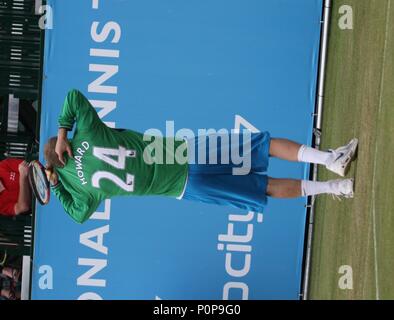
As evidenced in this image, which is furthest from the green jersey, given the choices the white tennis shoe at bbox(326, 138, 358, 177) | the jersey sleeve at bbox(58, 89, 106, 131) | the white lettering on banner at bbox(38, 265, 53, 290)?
the white lettering on banner at bbox(38, 265, 53, 290)

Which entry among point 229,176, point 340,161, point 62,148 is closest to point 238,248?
point 229,176

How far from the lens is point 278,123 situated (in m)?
5.99

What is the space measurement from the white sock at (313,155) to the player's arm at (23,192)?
2.58m

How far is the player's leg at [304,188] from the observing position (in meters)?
4.58

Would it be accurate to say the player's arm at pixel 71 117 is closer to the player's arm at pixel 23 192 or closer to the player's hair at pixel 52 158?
the player's hair at pixel 52 158

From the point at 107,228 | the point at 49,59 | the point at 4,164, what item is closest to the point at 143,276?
the point at 107,228

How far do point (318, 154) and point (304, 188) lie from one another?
0.36m

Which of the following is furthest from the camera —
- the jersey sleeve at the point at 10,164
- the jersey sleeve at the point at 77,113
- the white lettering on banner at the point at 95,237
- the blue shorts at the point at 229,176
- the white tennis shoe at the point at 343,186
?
the white lettering on banner at the point at 95,237

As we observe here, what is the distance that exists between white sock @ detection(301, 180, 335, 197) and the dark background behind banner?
1234mm

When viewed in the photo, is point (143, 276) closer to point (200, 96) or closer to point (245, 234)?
point (245, 234)

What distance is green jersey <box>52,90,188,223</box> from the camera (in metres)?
4.44

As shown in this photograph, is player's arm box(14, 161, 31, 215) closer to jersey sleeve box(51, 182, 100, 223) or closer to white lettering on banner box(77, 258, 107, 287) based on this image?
white lettering on banner box(77, 258, 107, 287)

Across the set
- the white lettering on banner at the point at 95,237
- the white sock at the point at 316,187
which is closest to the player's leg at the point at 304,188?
the white sock at the point at 316,187

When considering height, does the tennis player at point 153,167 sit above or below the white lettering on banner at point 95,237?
above
